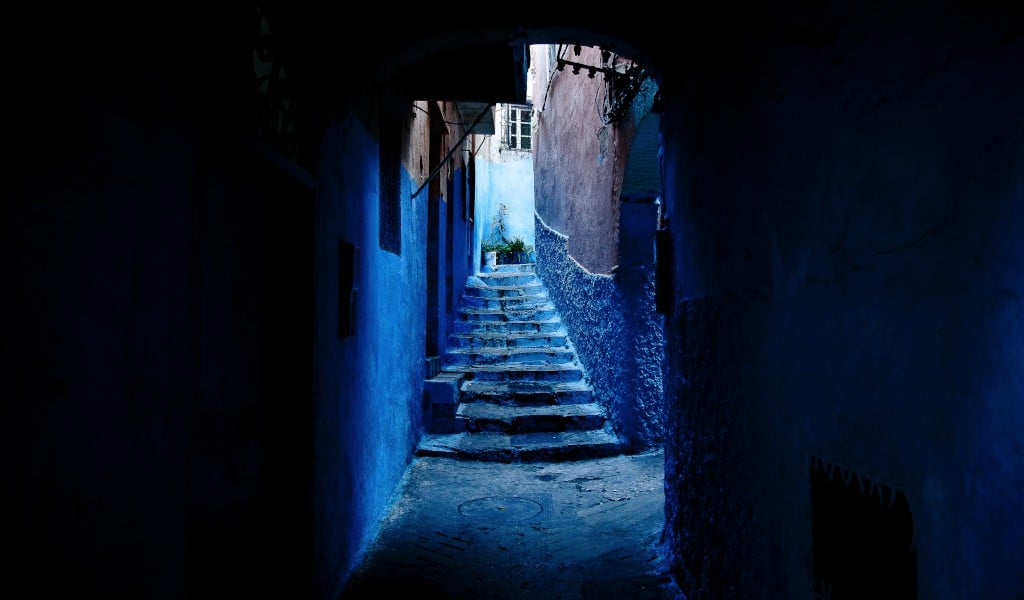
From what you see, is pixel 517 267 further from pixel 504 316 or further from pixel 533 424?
pixel 533 424

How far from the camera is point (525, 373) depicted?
7320mm

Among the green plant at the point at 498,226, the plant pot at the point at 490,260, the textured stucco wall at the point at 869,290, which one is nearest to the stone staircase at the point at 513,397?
the textured stucco wall at the point at 869,290

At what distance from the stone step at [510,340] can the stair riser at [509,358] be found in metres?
0.37

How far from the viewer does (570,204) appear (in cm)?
827

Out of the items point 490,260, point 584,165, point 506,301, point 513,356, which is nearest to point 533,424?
point 513,356

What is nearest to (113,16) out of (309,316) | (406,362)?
(309,316)

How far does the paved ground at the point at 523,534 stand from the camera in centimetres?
320

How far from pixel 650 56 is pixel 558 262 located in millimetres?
5951

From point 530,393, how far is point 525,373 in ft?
1.99

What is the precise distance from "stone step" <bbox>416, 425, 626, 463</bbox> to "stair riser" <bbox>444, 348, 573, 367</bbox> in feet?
6.00

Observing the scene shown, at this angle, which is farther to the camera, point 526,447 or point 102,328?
point 526,447

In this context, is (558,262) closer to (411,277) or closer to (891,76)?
(411,277)

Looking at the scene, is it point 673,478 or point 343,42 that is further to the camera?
point 673,478

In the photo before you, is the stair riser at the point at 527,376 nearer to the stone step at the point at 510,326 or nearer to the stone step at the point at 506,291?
the stone step at the point at 510,326
